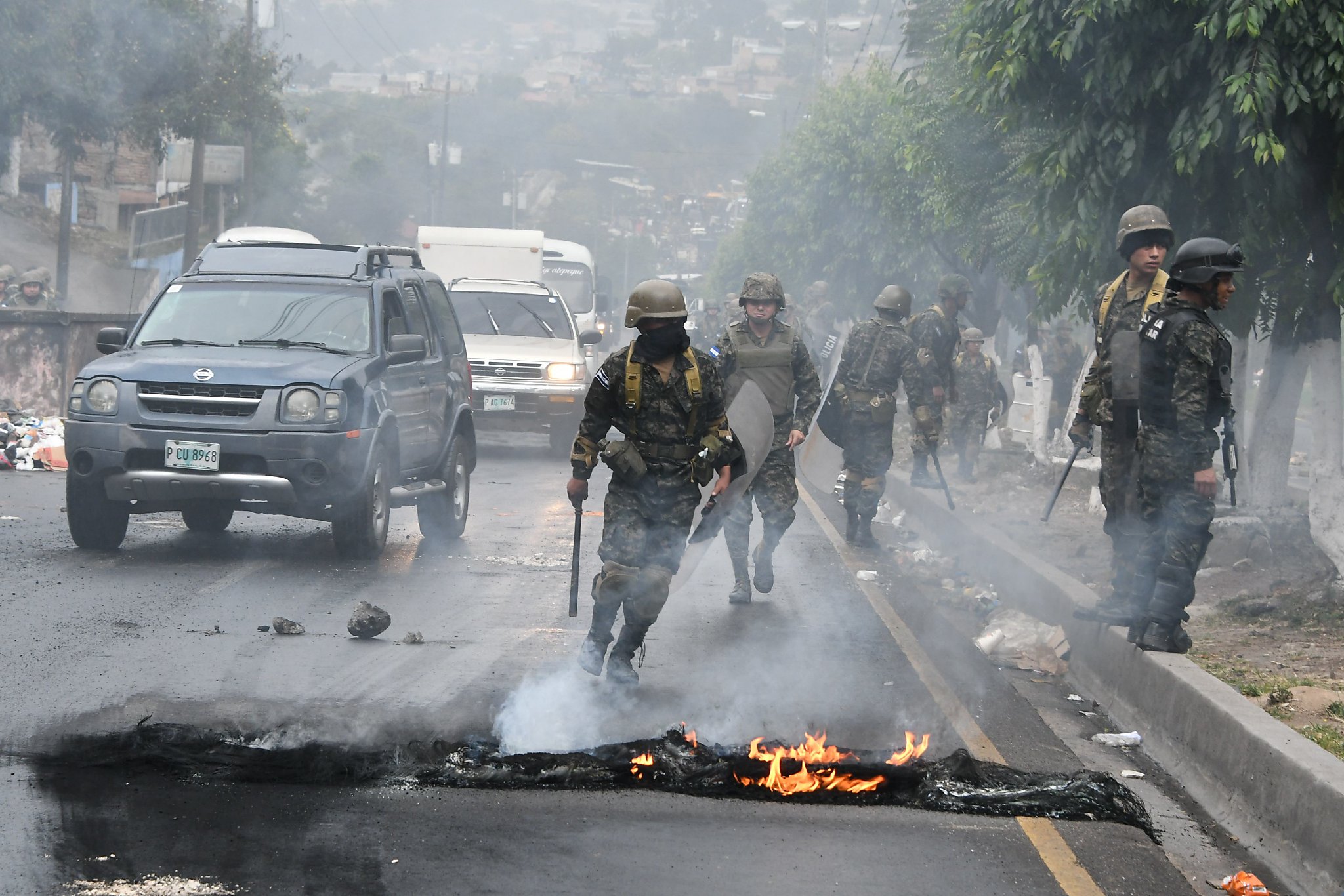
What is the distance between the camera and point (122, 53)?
90.9 feet

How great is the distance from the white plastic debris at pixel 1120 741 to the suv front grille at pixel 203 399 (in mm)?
5399

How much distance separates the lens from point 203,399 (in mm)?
9641

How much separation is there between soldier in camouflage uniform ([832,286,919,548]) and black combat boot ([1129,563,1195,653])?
184 inches

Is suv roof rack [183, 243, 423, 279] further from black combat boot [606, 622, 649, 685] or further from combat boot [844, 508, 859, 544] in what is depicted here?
black combat boot [606, 622, 649, 685]

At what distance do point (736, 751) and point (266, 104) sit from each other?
37.7m

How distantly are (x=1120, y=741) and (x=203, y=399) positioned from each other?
18.9 ft

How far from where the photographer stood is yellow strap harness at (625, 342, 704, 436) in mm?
6551

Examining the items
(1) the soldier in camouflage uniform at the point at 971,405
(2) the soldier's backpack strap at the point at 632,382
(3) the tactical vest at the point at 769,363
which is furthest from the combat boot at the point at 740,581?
(1) the soldier in camouflage uniform at the point at 971,405

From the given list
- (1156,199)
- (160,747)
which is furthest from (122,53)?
(160,747)

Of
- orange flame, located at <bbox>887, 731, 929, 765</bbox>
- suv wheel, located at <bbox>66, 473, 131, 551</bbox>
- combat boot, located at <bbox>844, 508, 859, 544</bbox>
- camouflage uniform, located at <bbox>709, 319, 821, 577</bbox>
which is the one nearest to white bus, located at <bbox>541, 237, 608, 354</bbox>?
combat boot, located at <bbox>844, 508, 859, 544</bbox>

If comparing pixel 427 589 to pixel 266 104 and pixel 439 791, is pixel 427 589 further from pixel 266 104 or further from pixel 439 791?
pixel 266 104

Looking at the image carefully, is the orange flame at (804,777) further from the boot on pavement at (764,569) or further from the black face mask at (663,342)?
the boot on pavement at (764,569)

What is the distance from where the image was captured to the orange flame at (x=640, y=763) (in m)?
5.45

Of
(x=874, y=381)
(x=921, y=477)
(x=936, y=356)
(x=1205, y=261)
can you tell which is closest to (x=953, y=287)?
(x=936, y=356)
